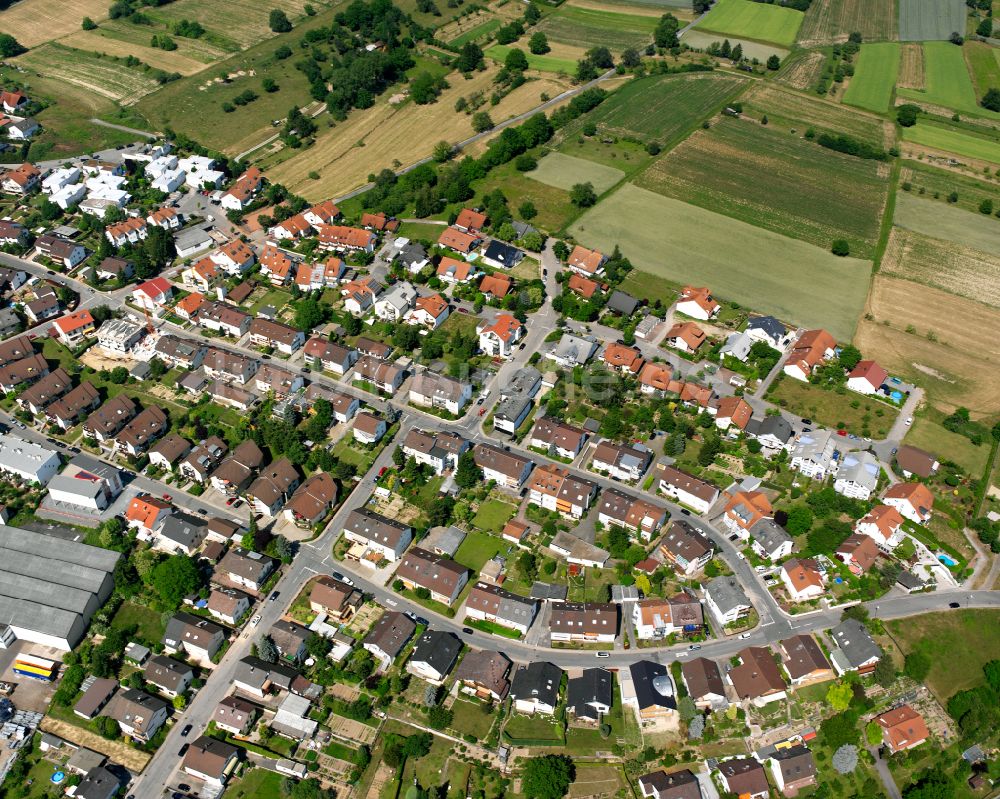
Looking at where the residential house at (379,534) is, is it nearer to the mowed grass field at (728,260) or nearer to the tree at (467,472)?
the tree at (467,472)

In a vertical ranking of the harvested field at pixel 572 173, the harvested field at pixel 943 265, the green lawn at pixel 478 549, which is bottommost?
the green lawn at pixel 478 549

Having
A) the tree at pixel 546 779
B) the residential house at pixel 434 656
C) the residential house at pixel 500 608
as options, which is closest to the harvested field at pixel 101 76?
the residential house at pixel 500 608

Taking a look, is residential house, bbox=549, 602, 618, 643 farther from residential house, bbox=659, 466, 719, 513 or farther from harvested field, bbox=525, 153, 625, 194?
harvested field, bbox=525, 153, 625, 194

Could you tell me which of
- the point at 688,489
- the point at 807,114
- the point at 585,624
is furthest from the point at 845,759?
the point at 807,114

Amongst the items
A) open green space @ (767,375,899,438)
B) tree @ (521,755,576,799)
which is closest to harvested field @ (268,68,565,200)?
open green space @ (767,375,899,438)

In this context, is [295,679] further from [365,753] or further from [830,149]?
[830,149]
